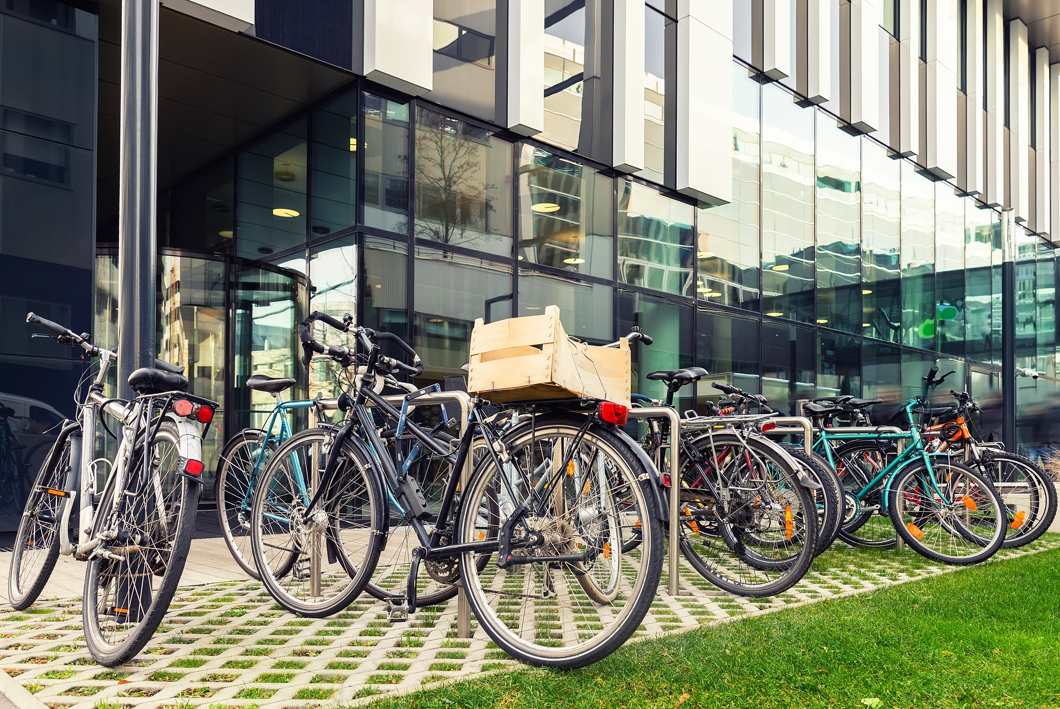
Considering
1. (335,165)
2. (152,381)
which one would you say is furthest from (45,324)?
(335,165)

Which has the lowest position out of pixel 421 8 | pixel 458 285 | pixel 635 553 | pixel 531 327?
pixel 635 553

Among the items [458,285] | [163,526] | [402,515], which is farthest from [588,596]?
[458,285]

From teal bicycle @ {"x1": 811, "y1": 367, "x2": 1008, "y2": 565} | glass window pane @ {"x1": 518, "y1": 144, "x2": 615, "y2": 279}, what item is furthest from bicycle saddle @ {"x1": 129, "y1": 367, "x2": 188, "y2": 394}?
glass window pane @ {"x1": 518, "y1": 144, "x2": 615, "y2": 279}

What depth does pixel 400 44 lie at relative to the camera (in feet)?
27.3

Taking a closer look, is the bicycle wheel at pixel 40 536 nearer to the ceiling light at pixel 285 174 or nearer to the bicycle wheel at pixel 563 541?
the bicycle wheel at pixel 563 541

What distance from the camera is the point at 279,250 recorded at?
9586 millimetres

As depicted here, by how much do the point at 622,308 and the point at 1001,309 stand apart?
49.9 feet

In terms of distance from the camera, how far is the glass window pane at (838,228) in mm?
14914

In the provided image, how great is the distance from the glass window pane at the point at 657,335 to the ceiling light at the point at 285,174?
174 inches

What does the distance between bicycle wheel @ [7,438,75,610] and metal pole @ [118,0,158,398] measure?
69cm

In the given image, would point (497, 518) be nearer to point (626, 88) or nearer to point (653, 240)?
point (626, 88)

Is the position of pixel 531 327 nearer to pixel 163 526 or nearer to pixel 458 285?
pixel 163 526

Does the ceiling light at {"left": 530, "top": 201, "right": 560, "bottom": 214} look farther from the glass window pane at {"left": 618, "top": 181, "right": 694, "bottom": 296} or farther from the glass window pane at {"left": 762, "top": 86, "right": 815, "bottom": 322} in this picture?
the glass window pane at {"left": 762, "top": 86, "right": 815, "bottom": 322}

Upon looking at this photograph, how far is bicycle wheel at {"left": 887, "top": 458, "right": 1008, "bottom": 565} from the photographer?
5770mm
